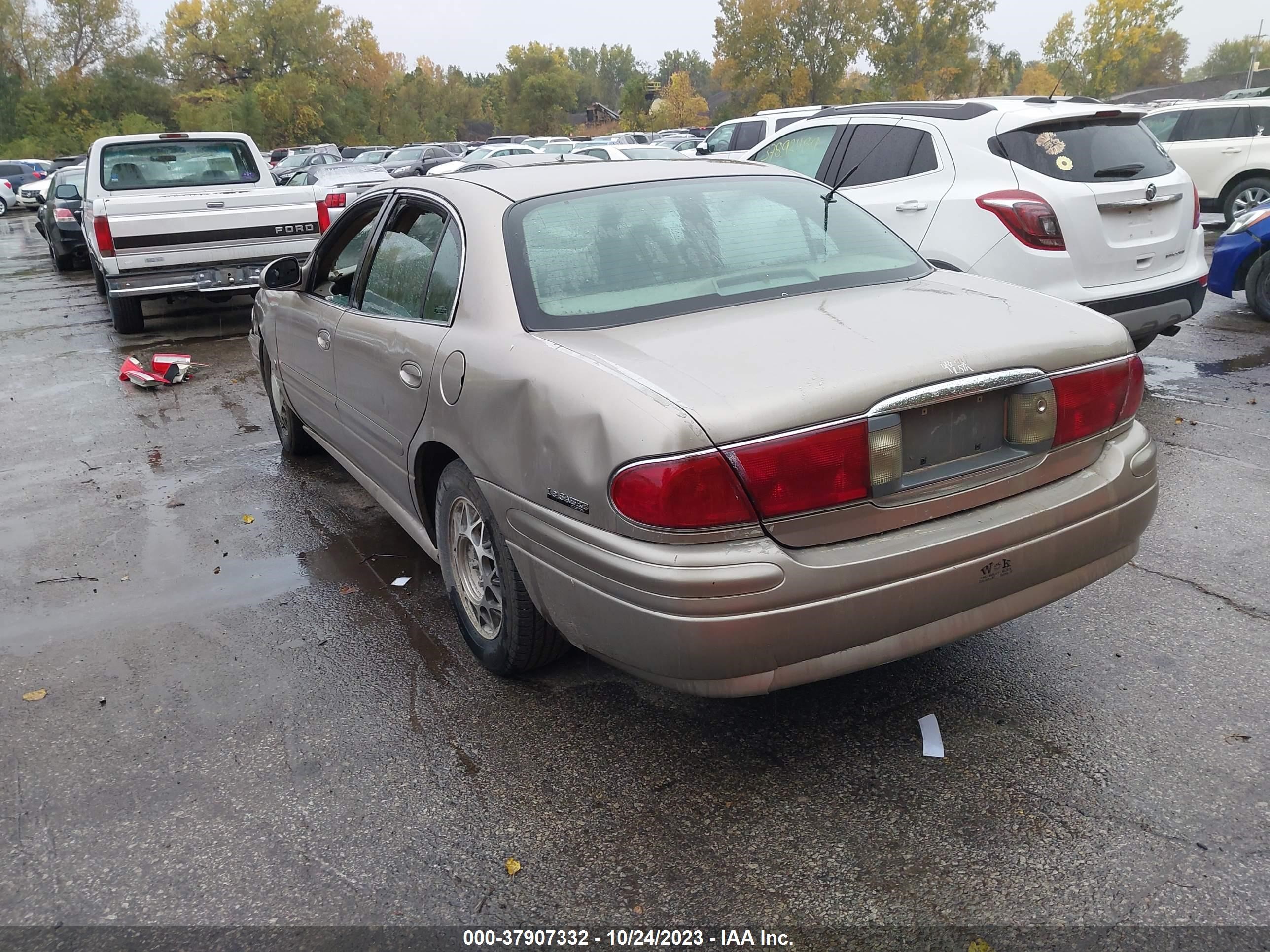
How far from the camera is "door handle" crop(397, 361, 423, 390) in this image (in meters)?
3.59

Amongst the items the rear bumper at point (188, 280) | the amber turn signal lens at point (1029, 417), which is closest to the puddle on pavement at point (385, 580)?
the amber turn signal lens at point (1029, 417)

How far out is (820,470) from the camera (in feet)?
8.43

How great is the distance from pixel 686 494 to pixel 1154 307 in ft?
16.3

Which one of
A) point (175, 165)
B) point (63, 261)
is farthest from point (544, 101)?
point (175, 165)

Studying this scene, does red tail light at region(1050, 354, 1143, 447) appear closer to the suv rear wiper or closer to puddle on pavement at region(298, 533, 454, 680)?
puddle on pavement at region(298, 533, 454, 680)

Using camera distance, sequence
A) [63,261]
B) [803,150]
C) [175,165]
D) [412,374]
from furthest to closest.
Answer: [63,261]
[175,165]
[803,150]
[412,374]

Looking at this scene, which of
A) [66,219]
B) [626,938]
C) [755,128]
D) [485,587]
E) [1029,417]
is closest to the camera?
[626,938]

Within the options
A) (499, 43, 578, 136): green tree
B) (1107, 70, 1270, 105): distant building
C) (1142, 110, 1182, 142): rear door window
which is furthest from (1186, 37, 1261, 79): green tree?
(1142, 110, 1182, 142): rear door window

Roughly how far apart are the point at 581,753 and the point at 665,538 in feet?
2.94

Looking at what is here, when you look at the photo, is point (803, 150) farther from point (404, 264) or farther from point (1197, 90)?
point (1197, 90)

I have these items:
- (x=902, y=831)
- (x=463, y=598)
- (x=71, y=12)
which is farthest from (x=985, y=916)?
(x=71, y=12)

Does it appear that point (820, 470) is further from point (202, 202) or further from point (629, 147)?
point (629, 147)

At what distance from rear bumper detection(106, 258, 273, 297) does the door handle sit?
6.82m

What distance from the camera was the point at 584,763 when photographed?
303cm
